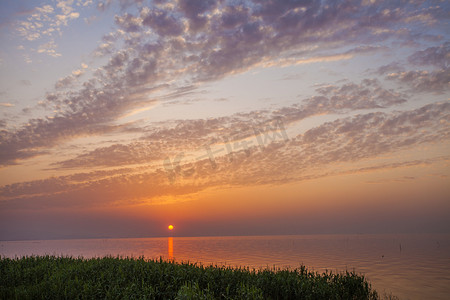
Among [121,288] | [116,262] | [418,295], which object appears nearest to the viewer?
[121,288]

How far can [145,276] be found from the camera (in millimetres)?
26328

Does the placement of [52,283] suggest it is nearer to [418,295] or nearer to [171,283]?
[171,283]

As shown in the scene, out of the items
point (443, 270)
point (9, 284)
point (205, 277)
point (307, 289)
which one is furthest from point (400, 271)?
point (9, 284)

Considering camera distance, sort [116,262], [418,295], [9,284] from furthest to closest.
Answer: [418,295] → [116,262] → [9,284]

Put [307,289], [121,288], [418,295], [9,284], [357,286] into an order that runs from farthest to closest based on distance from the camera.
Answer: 1. [418,295]
2. [9,284]
3. [357,286]
4. [307,289]
5. [121,288]

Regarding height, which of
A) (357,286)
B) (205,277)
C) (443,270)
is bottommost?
(443,270)

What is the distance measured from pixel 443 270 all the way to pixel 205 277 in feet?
198

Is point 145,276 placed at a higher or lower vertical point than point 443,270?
higher

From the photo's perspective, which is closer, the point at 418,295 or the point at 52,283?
the point at 52,283

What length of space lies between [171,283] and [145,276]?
9.10 feet

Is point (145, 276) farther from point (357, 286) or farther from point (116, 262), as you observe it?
point (357, 286)

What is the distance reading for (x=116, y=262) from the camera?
32438 millimetres

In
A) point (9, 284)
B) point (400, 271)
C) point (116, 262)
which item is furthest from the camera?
point (400, 271)

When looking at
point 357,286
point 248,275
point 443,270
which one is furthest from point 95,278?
point 443,270
